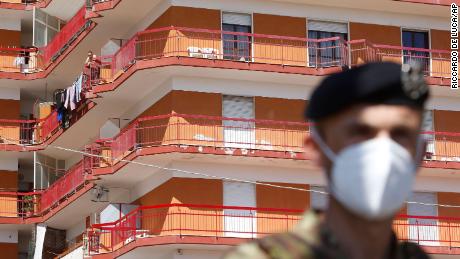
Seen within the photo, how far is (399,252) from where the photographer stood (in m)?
4.40

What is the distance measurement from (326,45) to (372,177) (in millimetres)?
39505

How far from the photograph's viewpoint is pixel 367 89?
4.19m

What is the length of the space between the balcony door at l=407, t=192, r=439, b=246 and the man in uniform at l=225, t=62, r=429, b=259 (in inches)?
1527

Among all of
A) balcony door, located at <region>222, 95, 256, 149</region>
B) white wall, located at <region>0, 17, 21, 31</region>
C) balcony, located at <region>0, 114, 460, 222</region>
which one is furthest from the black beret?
white wall, located at <region>0, 17, 21, 31</region>

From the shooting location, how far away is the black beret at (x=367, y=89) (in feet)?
13.8

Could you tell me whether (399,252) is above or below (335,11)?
below

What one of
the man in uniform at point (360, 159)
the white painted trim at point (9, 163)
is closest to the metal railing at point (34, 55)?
the white painted trim at point (9, 163)

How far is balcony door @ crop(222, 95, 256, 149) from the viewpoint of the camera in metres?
42.1

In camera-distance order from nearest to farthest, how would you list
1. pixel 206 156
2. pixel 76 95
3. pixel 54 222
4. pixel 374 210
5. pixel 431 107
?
pixel 374 210
pixel 206 156
pixel 431 107
pixel 76 95
pixel 54 222

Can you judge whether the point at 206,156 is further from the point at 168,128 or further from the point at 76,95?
the point at 76,95

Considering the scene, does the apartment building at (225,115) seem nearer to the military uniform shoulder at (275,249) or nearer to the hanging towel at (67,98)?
the hanging towel at (67,98)

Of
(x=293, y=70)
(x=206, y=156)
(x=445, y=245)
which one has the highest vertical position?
(x=293, y=70)

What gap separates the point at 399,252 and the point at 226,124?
37924 millimetres

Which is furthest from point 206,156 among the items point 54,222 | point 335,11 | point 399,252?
point 399,252
